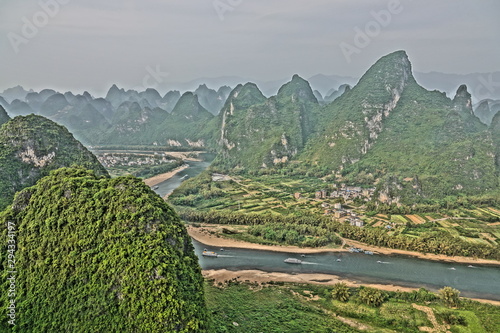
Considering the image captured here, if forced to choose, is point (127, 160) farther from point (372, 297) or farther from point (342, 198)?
point (372, 297)

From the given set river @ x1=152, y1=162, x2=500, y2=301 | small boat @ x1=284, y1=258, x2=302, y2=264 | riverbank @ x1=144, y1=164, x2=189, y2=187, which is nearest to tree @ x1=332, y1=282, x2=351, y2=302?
river @ x1=152, y1=162, x2=500, y2=301

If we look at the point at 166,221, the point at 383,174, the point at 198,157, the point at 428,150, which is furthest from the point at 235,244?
the point at 198,157

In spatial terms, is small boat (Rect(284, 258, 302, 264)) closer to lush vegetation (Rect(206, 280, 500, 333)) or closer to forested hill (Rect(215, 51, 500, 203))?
lush vegetation (Rect(206, 280, 500, 333))

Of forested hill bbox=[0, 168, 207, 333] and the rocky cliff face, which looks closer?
forested hill bbox=[0, 168, 207, 333]

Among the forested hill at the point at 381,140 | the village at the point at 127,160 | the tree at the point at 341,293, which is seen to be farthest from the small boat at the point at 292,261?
the village at the point at 127,160

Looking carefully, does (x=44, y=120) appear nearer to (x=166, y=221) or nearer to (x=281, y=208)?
(x=166, y=221)

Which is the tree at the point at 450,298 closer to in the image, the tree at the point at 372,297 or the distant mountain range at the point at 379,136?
the tree at the point at 372,297
